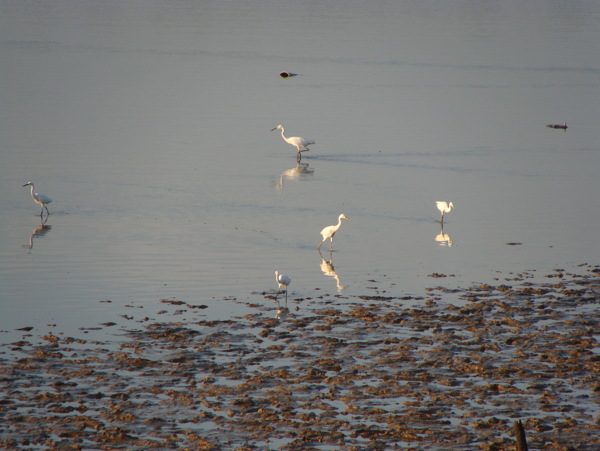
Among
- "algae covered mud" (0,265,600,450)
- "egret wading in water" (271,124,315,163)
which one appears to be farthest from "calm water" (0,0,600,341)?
"algae covered mud" (0,265,600,450)

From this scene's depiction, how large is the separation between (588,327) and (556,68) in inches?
2269

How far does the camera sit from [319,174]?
3481 centimetres

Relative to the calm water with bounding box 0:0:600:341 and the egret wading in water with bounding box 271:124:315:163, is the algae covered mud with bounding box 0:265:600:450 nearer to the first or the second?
the calm water with bounding box 0:0:600:341

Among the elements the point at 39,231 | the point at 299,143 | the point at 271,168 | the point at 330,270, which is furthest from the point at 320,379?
the point at 299,143

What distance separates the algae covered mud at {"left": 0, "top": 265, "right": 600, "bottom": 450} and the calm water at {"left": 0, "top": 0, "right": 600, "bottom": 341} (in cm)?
173

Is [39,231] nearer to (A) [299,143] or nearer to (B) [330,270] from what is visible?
(B) [330,270]

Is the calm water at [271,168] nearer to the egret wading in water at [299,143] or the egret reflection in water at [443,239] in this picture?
the egret reflection in water at [443,239]

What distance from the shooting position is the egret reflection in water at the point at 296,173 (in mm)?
33775

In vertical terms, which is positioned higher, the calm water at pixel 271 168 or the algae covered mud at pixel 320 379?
the calm water at pixel 271 168

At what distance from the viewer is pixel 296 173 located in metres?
34.9

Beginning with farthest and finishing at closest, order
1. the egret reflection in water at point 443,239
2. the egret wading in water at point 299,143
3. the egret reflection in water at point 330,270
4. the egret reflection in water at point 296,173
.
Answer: the egret wading in water at point 299,143 → the egret reflection in water at point 296,173 → the egret reflection in water at point 443,239 → the egret reflection in water at point 330,270

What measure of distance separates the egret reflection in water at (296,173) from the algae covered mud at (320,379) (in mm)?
15226

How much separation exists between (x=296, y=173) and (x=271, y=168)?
49.9 inches

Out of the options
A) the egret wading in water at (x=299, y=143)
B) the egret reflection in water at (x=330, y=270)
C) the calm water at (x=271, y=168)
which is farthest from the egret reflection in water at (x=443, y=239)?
the egret wading in water at (x=299, y=143)
